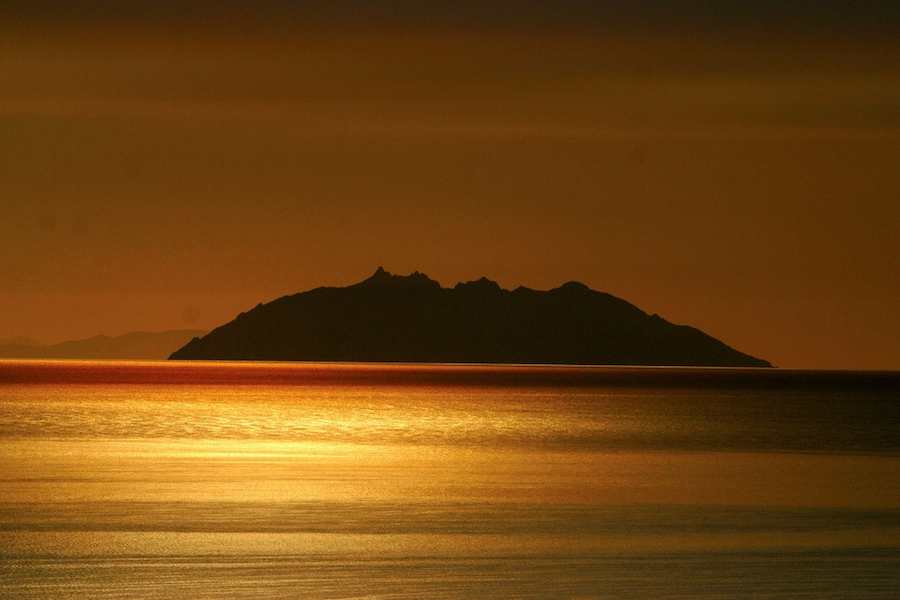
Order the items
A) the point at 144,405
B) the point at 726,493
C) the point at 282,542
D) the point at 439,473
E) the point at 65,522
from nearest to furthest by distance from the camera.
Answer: the point at 282,542 → the point at 65,522 → the point at 726,493 → the point at 439,473 → the point at 144,405

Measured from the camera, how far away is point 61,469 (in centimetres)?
4722

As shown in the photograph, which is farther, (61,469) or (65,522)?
(61,469)

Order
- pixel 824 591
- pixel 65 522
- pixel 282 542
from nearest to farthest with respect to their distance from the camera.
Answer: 1. pixel 824 591
2. pixel 282 542
3. pixel 65 522

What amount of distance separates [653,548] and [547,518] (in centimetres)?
535

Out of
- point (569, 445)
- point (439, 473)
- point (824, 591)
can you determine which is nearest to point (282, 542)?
point (824, 591)

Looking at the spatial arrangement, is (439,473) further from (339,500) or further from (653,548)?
(653,548)

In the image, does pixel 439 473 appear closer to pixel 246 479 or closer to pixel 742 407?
pixel 246 479

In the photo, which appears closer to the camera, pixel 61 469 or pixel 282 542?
pixel 282 542

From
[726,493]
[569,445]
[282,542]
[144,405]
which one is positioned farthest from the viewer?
[144,405]

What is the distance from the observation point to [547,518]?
1305 inches

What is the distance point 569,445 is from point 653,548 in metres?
36.7

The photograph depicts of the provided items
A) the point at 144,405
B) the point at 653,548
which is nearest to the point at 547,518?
the point at 653,548

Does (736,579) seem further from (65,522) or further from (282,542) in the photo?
(65,522)

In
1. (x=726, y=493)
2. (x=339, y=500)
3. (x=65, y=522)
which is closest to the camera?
(x=65, y=522)
